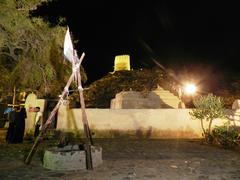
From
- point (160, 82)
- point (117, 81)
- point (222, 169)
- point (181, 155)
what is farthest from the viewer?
point (117, 81)

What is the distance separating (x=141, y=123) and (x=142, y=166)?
789 cm

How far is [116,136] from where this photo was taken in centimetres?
1606

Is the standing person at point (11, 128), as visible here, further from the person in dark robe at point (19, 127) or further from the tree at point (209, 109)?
the tree at point (209, 109)

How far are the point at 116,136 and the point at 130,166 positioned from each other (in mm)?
7789

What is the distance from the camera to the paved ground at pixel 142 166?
7148mm

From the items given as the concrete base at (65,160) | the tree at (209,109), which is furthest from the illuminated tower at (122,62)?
the concrete base at (65,160)

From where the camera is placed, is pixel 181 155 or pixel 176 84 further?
pixel 176 84

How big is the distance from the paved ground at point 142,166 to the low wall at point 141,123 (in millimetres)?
4600

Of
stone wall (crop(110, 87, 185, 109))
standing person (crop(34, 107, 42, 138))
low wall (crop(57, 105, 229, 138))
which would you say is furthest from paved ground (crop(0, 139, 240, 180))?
stone wall (crop(110, 87, 185, 109))

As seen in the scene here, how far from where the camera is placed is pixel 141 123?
16.2 m

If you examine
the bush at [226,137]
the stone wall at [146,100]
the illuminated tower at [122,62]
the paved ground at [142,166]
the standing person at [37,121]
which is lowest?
the paved ground at [142,166]

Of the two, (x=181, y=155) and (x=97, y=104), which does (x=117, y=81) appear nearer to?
(x=97, y=104)

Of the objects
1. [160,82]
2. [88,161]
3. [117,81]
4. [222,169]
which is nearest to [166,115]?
[160,82]

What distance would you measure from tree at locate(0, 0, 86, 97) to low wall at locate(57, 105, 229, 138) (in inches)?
84.2
